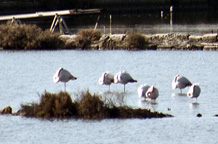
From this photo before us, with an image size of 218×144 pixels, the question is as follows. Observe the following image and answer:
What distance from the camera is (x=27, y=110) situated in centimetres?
2127

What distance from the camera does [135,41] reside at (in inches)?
1746

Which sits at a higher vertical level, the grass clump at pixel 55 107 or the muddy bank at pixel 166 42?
the muddy bank at pixel 166 42

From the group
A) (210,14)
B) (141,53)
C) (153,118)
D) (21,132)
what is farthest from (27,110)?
(210,14)

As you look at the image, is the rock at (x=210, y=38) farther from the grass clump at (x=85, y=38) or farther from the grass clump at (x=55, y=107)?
the grass clump at (x=55, y=107)

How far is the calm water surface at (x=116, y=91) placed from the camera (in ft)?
62.7

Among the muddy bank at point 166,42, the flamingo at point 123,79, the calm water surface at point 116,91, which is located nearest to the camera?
the calm water surface at point 116,91

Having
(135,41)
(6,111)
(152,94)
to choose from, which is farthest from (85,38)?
(6,111)

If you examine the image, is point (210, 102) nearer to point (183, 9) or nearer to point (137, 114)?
point (137, 114)

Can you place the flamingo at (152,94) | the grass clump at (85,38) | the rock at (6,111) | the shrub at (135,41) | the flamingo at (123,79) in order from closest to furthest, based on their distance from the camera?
the rock at (6,111), the flamingo at (152,94), the flamingo at (123,79), the shrub at (135,41), the grass clump at (85,38)

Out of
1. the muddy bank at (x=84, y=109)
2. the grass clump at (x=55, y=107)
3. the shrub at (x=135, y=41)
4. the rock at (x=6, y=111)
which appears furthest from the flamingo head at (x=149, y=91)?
the shrub at (x=135, y=41)

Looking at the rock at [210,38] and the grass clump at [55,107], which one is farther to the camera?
the rock at [210,38]

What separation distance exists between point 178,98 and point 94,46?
21.4 meters

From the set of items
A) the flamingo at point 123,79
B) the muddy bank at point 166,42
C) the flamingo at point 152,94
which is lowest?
the flamingo at point 152,94

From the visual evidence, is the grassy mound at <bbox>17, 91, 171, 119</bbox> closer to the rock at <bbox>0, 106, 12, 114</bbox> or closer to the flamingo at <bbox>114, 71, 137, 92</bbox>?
the rock at <bbox>0, 106, 12, 114</bbox>
